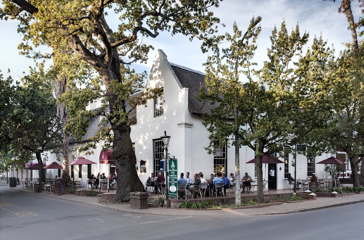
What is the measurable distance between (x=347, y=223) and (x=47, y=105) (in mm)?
26092

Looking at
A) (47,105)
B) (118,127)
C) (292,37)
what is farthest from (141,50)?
(47,105)

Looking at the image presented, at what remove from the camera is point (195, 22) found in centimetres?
1794

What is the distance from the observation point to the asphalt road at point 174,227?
30.0 ft

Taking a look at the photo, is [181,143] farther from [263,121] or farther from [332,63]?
[332,63]

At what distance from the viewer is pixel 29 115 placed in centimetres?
2698

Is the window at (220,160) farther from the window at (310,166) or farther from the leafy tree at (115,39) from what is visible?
the window at (310,166)

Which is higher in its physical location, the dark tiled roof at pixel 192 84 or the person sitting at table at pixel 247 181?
the dark tiled roof at pixel 192 84

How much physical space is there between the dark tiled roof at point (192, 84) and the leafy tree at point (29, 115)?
12.2 meters

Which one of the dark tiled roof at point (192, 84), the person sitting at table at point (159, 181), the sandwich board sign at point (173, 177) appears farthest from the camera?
the dark tiled roof at point (192, 84)

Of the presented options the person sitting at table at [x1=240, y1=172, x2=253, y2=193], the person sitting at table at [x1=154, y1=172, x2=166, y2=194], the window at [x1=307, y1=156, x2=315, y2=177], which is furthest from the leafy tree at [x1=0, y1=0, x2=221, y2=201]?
the window at [x1=307, y1=156, x2=315, y2=177]

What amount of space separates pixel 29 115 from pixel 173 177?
676 inches

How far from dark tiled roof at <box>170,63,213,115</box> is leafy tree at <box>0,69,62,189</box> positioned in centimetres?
1216

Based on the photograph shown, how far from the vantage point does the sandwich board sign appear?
16.2m

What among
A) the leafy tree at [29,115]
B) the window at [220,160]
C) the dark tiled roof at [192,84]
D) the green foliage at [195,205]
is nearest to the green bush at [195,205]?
the green foliage at [195,205]
